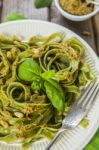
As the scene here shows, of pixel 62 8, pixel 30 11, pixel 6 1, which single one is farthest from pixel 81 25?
pixel 6 1

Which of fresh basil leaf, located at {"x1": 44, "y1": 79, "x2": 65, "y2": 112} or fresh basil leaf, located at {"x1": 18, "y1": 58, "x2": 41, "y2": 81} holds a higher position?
fresh basil leaf, located at {"x1": 18, "y1": 58, "x2": 41, "y2": 81}

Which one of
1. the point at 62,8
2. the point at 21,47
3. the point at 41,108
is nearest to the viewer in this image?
the point at 41,108

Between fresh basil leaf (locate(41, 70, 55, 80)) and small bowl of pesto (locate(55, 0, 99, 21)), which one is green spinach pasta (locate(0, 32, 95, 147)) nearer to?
fresh basil leaf (locate(41, 70, 55, 80))

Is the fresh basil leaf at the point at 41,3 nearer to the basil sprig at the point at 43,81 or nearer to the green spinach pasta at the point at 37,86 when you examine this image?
the green spinach pasta at the point at 37,86

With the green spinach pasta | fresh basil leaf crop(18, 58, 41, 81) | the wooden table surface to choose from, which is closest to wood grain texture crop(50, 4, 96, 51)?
the wooden table surface

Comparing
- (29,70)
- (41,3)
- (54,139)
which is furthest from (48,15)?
(54,139)

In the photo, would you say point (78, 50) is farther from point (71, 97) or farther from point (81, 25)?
point (81, 25)
